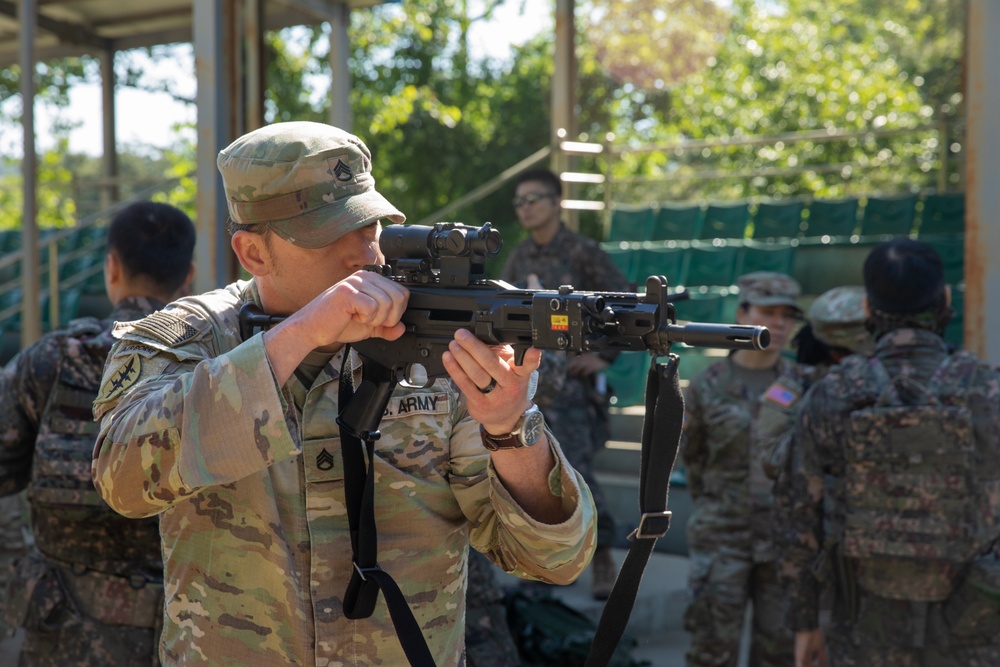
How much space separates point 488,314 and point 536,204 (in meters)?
5.28

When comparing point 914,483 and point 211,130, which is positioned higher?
point 211,130

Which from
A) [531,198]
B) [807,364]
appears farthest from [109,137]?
[807,364]

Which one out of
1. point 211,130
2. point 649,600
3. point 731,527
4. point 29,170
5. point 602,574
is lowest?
point 649,600

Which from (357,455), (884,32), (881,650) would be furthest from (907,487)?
(884,32)

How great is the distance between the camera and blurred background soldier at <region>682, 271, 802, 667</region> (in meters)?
5.00

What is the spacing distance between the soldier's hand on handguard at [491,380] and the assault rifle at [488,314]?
0.08 feet

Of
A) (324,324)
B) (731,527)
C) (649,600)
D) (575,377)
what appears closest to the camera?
(324,324)

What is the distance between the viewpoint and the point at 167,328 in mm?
2020

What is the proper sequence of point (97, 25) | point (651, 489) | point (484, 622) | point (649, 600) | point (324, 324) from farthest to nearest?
1. point (97, 25)
2. point (649, 600)
3. point (484, 622)
4. point (651, 489)
5. point (324, 324)

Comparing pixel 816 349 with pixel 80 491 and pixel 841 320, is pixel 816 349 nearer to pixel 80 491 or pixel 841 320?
pixel 841 320

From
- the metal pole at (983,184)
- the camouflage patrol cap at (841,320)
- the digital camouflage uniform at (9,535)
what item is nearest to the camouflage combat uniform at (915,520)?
the camouflage patrol cap at (841,320)

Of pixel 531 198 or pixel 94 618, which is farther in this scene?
pixel 531 198

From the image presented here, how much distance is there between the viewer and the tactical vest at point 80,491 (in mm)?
3354

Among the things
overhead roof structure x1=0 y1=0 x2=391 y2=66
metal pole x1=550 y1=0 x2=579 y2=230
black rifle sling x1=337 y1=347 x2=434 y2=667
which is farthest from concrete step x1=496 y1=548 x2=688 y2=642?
overhead roof structure x1=0 y1=0 x2=391 y2=66
